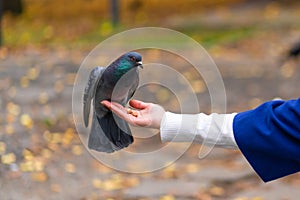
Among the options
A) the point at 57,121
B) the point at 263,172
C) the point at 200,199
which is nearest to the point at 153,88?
the point at 57,121

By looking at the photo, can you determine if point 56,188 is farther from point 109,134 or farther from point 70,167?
point 109,134

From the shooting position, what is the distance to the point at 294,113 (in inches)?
96.9

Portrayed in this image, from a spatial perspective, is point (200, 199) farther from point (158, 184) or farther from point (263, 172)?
point (263, 172)

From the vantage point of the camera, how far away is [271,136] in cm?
252

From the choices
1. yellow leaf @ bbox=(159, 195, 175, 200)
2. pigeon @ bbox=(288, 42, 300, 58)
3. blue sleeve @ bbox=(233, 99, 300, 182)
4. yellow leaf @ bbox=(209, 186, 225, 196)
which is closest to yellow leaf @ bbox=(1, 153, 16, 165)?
yellow leaf @ bbox=(159, 195, 175, 200)

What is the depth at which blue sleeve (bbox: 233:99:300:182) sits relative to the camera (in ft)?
8.12

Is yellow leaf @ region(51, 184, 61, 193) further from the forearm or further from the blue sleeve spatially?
the blue sleeve

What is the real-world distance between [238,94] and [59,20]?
860 centimetres

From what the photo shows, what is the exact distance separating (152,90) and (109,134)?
516 centimetres

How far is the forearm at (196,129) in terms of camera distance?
2.72 meters

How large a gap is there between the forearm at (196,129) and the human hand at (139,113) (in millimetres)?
29

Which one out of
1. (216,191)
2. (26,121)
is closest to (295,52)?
(26,121)

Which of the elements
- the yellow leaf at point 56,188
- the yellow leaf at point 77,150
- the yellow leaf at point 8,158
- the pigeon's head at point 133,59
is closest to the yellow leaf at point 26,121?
the yellow leaf at point 77,150

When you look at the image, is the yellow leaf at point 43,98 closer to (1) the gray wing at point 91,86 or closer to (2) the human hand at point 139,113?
(1) the gray wing at point 91,86
